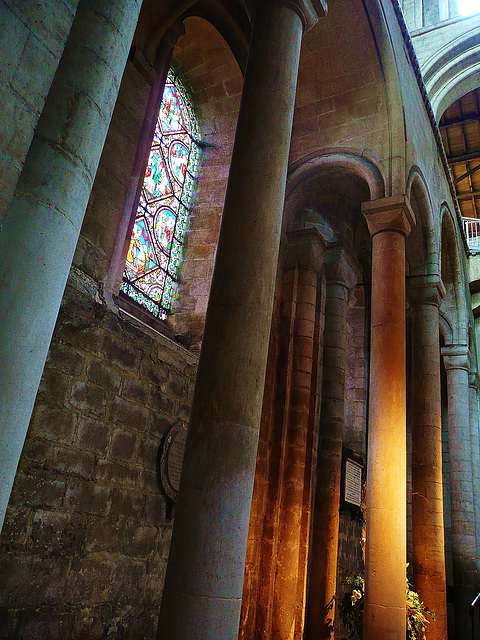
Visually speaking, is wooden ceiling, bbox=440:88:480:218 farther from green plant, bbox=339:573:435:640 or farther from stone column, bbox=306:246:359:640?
green plant, bbox=339:573:435:640

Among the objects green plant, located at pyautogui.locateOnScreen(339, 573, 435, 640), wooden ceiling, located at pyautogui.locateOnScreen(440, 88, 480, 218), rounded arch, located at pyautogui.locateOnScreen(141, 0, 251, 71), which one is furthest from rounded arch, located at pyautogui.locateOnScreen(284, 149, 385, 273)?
wooden ceiling, located at pyautogui.locateOnScreen(440, 88, 480, 218)

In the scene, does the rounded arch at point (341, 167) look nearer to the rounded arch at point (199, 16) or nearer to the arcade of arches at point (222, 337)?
the arcade of arches at point (222, 337)

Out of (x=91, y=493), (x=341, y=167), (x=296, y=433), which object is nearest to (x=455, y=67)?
(x=341, y=167)

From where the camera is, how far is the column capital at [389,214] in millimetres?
6262

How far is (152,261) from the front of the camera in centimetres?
577

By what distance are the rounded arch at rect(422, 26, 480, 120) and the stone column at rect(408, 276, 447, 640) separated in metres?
5.77

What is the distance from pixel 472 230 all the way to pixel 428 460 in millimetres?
11325

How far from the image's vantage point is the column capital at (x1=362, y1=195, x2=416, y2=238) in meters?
6.26

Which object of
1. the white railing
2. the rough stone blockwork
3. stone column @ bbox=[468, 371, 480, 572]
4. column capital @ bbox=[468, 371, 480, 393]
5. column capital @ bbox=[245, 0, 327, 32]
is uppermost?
the white railing

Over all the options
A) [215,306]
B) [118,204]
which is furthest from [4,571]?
[118,204]

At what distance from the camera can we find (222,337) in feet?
9.87

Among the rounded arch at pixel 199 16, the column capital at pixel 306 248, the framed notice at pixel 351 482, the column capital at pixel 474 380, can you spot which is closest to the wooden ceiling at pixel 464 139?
the column capital at pixel 474 380

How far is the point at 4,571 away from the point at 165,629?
1.21 metres

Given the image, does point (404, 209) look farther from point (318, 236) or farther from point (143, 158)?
point (143, 158)
